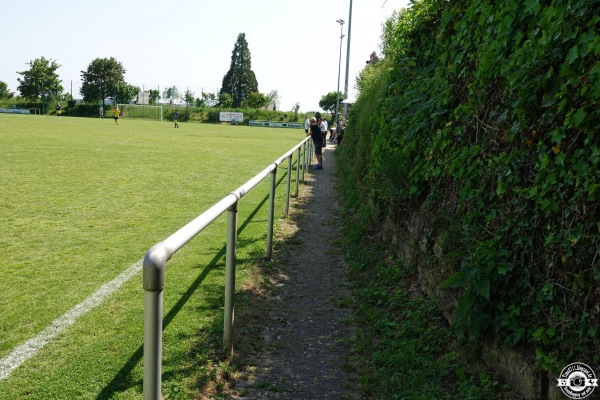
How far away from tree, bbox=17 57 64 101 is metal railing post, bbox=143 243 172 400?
8991 centimetres

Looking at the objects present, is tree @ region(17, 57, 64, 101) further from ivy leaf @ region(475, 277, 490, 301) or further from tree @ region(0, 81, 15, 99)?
ivy leaf @ region(475, 277, 490, 301)

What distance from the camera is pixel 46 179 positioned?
11.7 metres

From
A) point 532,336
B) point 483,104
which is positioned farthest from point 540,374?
point 483,104

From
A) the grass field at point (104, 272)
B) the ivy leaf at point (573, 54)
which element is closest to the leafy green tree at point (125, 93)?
the grass field at point (104, 272)

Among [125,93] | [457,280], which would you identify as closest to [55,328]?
[457,280]

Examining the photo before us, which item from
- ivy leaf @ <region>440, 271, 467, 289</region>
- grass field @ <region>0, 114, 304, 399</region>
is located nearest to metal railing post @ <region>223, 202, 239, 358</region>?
grass field @ <region>0, 114, 304, 399</region>

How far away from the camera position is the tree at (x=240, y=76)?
114312 millimetres

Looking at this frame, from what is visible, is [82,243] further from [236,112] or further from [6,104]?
[6,104]

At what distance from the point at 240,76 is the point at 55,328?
11409 centimetres

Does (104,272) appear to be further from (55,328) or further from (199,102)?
(199,102)

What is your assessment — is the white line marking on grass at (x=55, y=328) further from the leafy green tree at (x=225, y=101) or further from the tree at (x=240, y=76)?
the tree at (x=240, y=76)

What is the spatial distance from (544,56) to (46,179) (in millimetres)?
10987

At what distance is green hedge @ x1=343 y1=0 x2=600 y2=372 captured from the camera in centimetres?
266

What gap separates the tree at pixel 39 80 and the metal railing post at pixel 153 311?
295 feet
